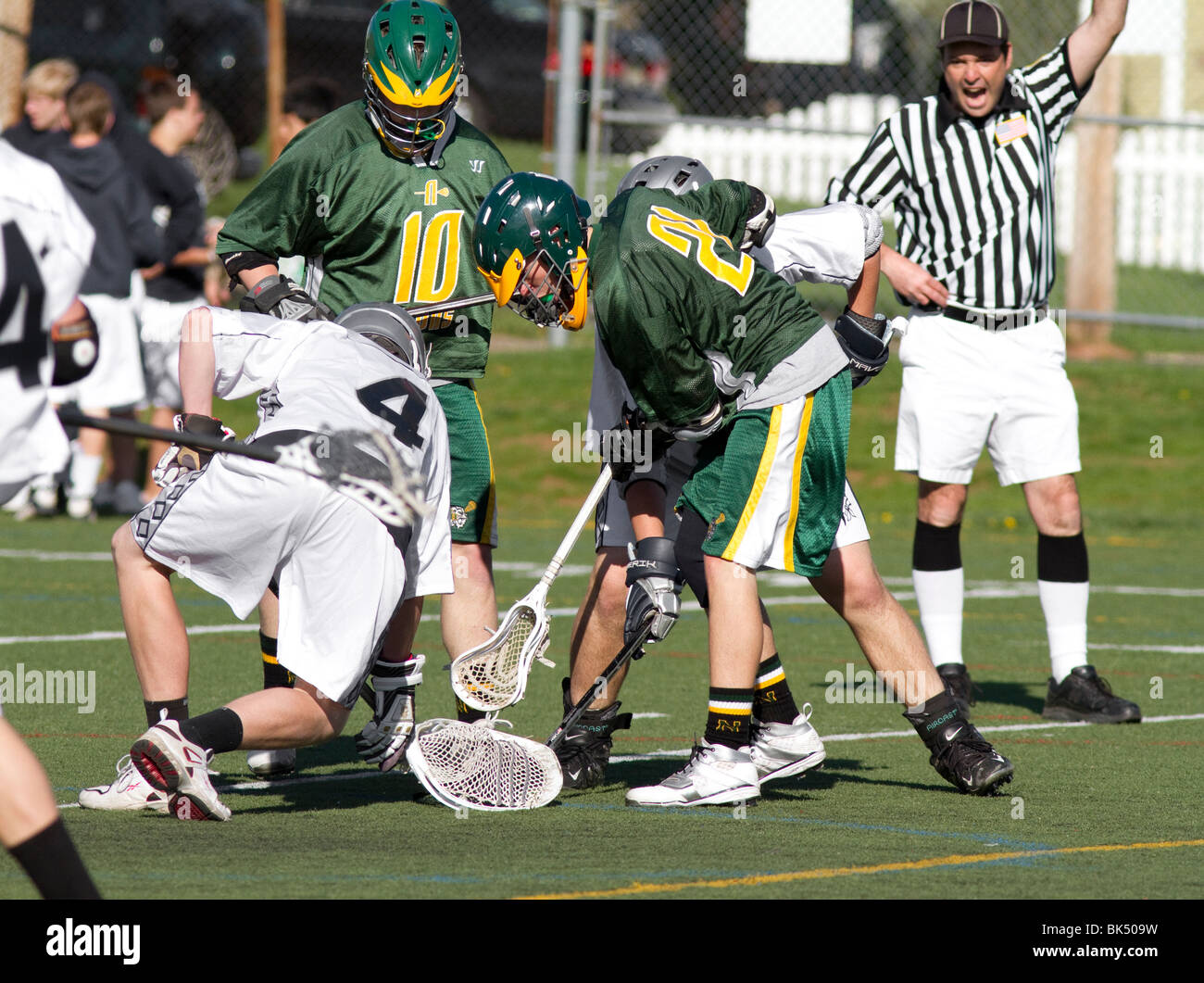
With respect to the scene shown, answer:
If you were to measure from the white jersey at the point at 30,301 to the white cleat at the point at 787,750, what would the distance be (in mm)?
2637

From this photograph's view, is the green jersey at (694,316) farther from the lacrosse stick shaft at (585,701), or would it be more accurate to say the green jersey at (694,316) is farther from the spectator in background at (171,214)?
the spectator in background at (171,214)

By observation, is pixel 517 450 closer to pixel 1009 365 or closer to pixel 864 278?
pixel 1009 365

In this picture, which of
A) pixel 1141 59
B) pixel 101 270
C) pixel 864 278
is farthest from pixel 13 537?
pixel 1141 59

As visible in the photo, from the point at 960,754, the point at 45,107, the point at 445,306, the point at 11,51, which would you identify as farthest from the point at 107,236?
the point at 960,754

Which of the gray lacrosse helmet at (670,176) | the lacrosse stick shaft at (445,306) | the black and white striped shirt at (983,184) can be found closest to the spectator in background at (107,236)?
the black and white striped shirt at (983,184)

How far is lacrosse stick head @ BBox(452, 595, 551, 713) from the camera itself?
17.8 ft

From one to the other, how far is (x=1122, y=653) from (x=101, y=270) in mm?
6787

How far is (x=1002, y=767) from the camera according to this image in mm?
5371

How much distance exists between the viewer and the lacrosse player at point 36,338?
132 inches

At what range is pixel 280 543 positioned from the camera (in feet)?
15.6

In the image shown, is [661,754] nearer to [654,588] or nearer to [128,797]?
[654,588]

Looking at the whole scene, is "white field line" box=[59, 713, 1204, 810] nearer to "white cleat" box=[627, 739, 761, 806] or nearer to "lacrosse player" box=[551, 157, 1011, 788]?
"lacrosse player" box=[551, 157, 1011, 788]

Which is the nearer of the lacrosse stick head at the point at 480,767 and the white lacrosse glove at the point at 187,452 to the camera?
the white lacrosse glove at the point at 187,452

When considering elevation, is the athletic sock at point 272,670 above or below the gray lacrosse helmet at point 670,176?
below
